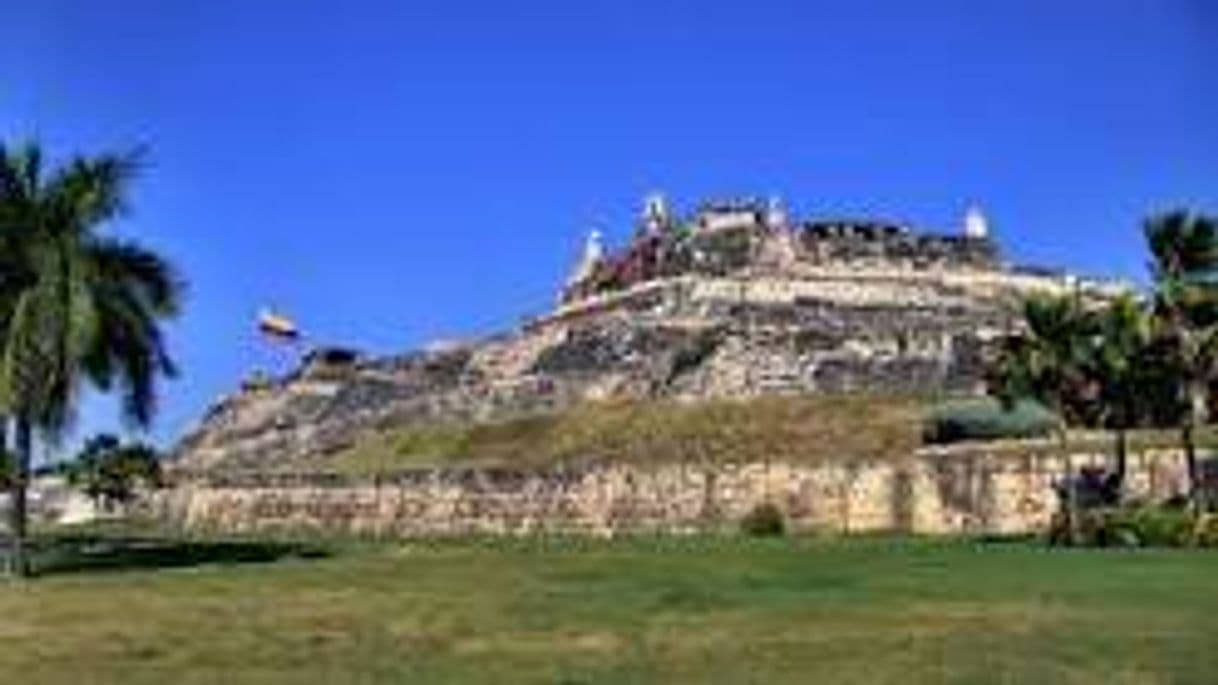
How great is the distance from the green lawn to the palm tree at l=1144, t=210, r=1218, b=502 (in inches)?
309

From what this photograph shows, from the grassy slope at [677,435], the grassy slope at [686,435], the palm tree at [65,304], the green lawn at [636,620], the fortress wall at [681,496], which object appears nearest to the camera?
the green lawn at [636,620]

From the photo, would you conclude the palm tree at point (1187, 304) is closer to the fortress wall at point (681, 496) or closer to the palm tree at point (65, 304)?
the fortress wall at point (681, 496)

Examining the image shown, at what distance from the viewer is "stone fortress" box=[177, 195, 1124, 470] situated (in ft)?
249

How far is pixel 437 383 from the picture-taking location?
9119cm

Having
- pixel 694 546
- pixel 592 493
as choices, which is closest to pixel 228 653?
pixel 694 546

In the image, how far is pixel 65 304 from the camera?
3928 centimetres

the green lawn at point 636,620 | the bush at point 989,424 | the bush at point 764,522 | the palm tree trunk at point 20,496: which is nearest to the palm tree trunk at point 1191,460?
the green lawn at point 636,620

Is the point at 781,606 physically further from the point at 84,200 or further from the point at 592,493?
the point at 592,493

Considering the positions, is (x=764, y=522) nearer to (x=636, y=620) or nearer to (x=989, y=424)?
(x=989, y=424)

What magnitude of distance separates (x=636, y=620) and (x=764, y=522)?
30.6 m

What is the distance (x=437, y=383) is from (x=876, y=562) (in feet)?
183

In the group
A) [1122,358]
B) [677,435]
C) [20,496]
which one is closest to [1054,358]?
[1122,358]

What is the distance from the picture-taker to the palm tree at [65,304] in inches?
1535

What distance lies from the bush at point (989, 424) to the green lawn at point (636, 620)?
58.7ft
